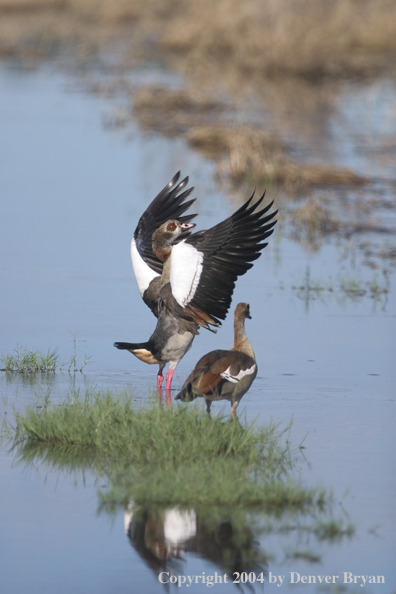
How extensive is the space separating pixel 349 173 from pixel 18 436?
1030 cm

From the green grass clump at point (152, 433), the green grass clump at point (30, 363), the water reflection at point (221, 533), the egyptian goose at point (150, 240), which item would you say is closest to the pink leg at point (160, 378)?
the egyptian goose at point (150, 240)

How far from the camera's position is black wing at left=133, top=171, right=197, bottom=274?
853cm

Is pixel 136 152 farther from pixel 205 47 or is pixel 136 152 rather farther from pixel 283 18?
pixel 205 47

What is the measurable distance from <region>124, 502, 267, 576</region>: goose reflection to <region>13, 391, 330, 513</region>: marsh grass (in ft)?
0.37

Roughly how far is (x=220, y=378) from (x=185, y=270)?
3.60ft

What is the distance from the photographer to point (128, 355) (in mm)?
8586

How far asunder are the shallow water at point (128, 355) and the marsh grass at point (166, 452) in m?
0.16

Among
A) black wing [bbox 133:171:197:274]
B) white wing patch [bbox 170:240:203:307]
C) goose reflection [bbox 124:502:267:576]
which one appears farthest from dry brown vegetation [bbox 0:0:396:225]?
goose reflection [bbox 124:502:267:576]

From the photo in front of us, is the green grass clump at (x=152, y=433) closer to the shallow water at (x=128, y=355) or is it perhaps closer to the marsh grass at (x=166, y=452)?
the marsh grass at (x=166, y=452)

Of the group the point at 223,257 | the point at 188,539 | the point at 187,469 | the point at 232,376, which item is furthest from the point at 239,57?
the point at 188,539

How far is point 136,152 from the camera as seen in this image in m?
18.4

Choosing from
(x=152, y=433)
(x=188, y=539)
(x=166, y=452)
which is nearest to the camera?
(x=188, y=539)

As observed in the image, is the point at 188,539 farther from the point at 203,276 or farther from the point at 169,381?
the point at 203,276

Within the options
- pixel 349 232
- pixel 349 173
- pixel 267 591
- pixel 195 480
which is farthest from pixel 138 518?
pixel 349 173
